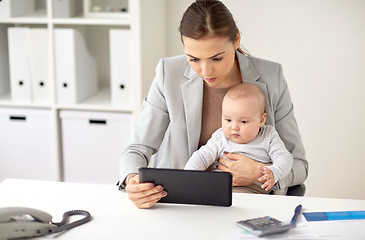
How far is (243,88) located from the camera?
1937mm

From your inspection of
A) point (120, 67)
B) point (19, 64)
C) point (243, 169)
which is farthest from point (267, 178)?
point (19, 64)

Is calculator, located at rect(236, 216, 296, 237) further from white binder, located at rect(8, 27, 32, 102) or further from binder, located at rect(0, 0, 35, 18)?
binder, located at rect(0, 0, 35, 18)

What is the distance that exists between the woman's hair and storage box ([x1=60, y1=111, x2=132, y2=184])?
1.26m

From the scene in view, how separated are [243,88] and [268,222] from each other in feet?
1.97

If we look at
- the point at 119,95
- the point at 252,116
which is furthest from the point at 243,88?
the point at 119,95

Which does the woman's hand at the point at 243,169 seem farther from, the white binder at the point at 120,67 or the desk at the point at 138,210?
the white binder at the point at 120,67

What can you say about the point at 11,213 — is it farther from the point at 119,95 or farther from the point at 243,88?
the point at 119,95

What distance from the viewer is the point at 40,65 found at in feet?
10.3

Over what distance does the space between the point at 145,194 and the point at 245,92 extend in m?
0.55

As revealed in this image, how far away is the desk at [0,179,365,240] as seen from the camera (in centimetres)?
145

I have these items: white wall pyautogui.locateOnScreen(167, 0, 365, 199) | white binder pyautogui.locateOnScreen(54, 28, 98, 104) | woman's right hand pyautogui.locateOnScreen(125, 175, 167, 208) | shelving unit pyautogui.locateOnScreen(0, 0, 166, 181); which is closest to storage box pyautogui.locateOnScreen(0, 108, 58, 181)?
shelving unit pyautogui.locateOnScreen(0, 0, 166, 181)

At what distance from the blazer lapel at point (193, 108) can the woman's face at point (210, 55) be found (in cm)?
14

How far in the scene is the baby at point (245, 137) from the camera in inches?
74.2

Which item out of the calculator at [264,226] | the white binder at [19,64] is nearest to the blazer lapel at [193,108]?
the calculator at [264,226]
